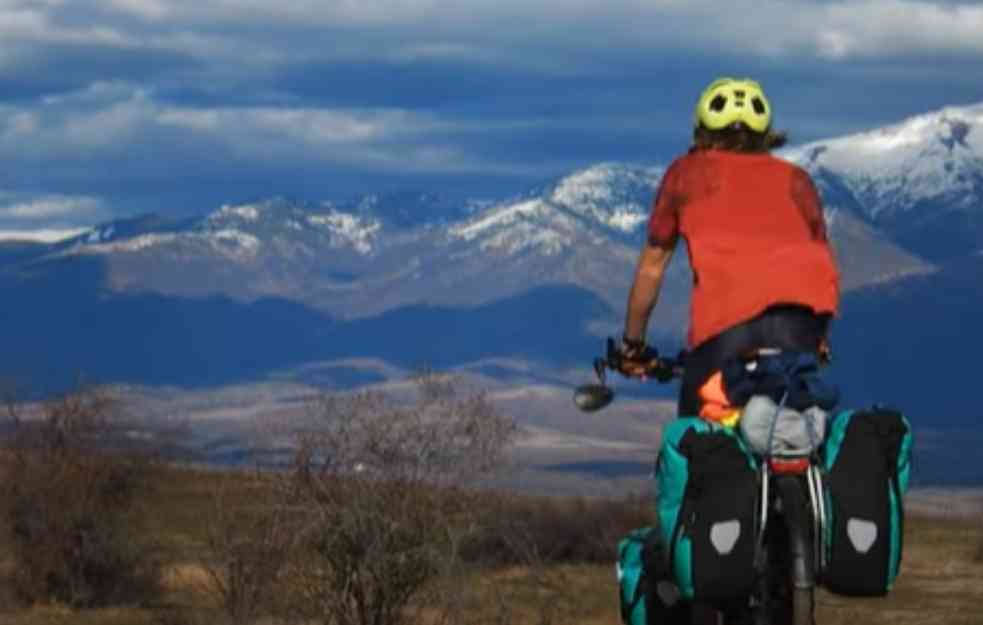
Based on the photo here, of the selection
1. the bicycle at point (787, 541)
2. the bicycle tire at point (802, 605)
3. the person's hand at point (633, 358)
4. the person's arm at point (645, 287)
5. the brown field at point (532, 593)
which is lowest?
the brown field at point (532, 593)

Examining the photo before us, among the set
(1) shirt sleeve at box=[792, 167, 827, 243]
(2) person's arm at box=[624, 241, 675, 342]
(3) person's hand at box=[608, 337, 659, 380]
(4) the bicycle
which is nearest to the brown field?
(3) person's hand at box=[608, 337, 659, 380]

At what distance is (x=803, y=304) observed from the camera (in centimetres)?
826

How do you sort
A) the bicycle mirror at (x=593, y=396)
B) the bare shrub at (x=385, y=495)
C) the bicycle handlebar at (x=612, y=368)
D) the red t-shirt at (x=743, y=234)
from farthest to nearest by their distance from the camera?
the bare shrub at (x=385, y=495) < the bicycle mirror at (x=593, y=396) < the bicycle handlebar at (x=612, y=368) < the red t-shirt at (x=743, y=234)

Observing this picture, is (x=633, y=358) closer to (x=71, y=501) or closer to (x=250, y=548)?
(x=250, y=548)

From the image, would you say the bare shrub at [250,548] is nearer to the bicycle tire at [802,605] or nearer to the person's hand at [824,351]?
the person's hand at [824,351]

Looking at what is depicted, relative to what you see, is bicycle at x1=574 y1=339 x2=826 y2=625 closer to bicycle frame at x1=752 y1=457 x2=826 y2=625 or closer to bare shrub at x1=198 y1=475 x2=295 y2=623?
bicycle frame at x1=752 y1=457 x2=826 y2=625

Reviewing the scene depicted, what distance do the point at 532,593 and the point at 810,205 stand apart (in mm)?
9228

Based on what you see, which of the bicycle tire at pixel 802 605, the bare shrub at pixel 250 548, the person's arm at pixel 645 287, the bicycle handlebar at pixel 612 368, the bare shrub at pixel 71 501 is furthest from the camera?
the bare shrub at pixel 71 501

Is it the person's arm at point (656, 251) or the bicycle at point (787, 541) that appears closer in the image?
the bicycle at point (787, 541)

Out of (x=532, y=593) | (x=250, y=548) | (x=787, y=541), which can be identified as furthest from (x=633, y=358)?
(x=250, y=548)

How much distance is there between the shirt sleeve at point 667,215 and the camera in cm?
852

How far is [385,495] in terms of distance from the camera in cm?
1648

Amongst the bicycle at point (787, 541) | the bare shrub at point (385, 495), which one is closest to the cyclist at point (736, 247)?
the bicycle at point (787, 541)

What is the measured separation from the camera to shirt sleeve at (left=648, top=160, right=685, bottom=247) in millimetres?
8523
